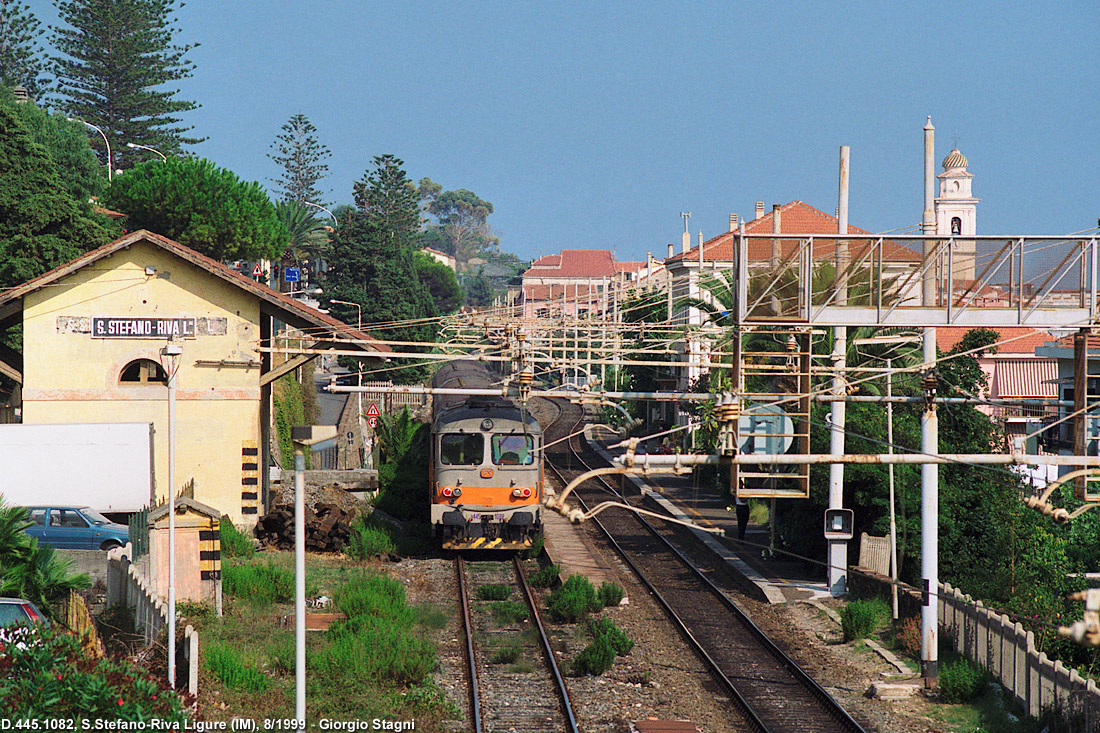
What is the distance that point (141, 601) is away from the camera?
14812mm

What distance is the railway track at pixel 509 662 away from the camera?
42.2 ft

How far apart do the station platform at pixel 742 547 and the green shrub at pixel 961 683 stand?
15.4 feet

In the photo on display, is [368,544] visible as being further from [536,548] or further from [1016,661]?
[1016,661]

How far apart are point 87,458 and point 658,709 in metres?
13.7

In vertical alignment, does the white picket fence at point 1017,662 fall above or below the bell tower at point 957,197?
below

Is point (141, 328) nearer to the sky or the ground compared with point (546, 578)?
nearer to the sky

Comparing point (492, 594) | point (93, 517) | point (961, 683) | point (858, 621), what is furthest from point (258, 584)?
point (961, 683)

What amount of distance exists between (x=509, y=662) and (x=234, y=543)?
867 cm

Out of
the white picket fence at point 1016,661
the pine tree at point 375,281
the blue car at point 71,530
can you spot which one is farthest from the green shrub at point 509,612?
the pine tree at point 375,281

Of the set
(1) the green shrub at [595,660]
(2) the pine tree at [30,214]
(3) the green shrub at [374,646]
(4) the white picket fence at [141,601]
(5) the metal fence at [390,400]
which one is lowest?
(1) the green shrub at [595,660]

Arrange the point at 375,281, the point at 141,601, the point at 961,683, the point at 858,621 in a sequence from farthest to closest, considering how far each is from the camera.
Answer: the point at 375,281 → the point at 858,621 → the point at 141,601 → the point at 961,683

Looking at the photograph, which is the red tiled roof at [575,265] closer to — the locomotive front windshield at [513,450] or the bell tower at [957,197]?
the bell tower at [957,197]

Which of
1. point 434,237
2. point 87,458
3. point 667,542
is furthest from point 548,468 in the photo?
point 434,237

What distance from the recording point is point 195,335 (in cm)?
2362
